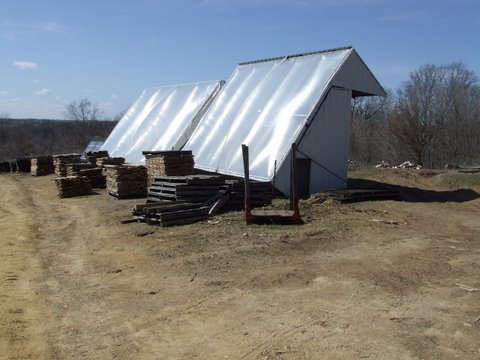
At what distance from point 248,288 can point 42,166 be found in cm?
2771

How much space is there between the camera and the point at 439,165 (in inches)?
1166

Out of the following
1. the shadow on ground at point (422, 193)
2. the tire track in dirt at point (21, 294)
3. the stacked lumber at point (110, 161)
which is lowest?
the tire track in dirt at point (21, 294)

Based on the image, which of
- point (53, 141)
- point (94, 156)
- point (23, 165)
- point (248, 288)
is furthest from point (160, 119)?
point (53, 141)

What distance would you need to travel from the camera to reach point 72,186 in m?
20.4

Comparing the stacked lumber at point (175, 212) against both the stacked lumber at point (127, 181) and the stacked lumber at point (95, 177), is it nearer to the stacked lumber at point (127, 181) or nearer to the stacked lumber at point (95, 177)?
the stacked lumber at point (127, 181)

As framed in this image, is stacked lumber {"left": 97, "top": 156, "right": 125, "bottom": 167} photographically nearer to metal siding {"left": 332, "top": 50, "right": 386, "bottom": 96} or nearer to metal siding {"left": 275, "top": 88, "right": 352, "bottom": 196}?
metal siding {"left": 275, "top": 88, "right": 352, "bottom": 196}

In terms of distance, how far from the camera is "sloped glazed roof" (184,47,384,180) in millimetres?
16281

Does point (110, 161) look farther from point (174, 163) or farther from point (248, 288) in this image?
point (248, 288)

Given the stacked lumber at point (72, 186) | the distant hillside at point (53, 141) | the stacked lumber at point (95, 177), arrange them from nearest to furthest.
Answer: the stacked lumber at point (72, 186), the stacked lumber at point (95, 177), the distant hillside at point (53, 141)

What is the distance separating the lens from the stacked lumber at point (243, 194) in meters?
14.2

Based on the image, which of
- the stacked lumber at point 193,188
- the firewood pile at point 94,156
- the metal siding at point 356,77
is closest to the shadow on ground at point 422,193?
the metal siding at point 356,77

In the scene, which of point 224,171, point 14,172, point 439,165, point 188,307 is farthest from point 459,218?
point 14,172

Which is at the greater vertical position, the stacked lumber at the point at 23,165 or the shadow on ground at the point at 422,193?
the stacked lumber at the point at 23,165

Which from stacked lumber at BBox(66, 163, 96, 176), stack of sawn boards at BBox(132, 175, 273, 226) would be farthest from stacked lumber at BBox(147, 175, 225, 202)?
stacked lumber at BBox(66, 163, 96, 176)
